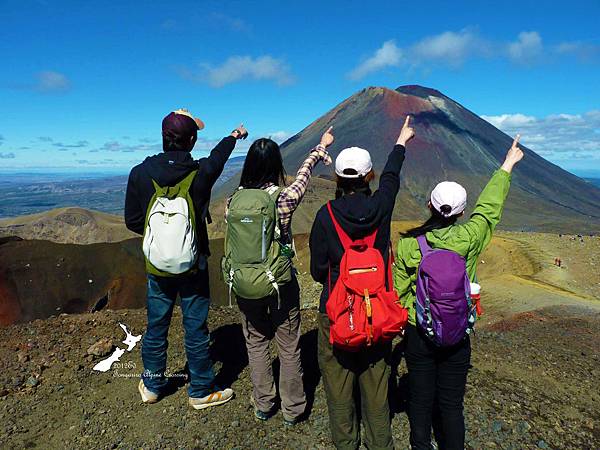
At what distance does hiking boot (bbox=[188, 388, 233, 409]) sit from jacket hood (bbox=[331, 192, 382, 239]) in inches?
83.1

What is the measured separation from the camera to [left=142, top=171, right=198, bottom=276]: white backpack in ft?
10.4

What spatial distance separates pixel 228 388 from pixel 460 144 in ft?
273

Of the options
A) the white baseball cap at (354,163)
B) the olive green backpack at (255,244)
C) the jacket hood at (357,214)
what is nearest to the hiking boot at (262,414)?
the olive green backpack at (255,244)

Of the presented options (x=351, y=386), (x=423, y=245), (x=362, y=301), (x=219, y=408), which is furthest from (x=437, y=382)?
(x=219, y=408)

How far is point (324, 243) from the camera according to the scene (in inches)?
112

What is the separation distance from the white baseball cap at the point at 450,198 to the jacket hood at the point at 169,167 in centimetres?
Answer: 179

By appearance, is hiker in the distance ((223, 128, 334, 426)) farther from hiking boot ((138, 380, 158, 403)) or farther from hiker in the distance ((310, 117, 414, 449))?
hiking boot ((138, 380, 158, 403))

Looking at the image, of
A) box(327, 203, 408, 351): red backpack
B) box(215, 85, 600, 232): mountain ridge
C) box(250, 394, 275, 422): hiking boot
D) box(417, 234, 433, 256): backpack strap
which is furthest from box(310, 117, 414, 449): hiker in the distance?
box(215, 85, 600, 232): mountain ridge

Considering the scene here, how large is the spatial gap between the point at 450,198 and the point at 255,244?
52.8 inches

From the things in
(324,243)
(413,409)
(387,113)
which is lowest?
(413,409)

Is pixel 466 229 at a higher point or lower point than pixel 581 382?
higher

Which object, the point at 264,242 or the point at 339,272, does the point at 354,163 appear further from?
the point at 264,242

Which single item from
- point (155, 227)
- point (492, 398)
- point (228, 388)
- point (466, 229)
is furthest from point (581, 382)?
point (155, 227)

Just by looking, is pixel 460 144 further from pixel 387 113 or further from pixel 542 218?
pixel 542 218
